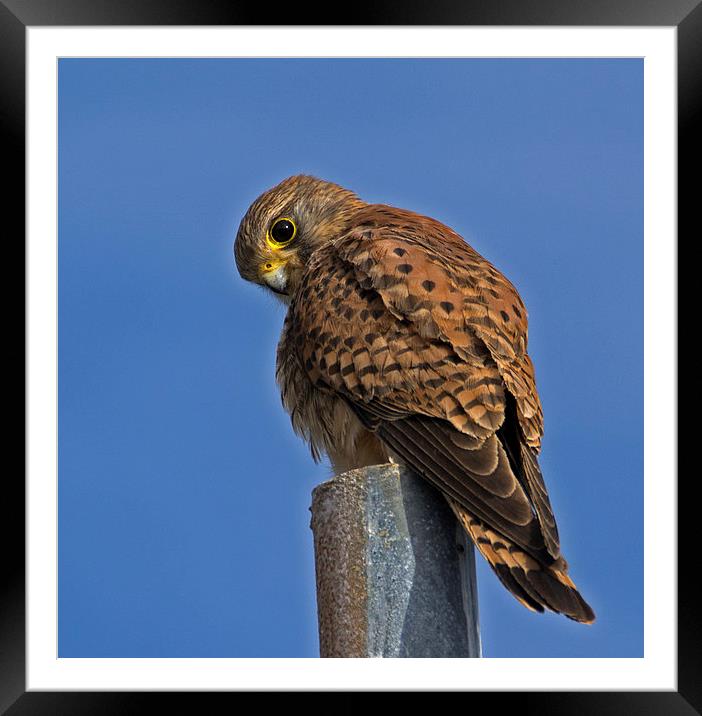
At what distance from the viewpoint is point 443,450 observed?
4.12m

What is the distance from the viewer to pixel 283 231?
6.25 m

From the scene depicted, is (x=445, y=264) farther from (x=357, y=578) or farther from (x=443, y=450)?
(x=357, y=578)

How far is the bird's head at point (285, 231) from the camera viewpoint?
6.16 m

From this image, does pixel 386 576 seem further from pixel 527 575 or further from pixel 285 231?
pixel 285 231

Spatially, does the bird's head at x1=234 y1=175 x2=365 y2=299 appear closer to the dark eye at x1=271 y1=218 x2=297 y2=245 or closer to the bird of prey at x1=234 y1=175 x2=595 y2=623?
the dark eye at x1=271 y1=218 x2=297 y2=245

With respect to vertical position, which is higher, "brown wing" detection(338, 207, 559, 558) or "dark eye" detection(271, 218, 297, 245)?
"dark eye" detection(271, 218, 297, 245)

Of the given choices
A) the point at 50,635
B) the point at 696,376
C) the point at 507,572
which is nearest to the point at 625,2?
the point at 696,376

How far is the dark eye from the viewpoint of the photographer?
20.5 feet

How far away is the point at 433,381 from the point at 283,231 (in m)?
2.12

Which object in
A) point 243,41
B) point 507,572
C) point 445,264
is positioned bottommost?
point 507,572

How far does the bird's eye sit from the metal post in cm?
265

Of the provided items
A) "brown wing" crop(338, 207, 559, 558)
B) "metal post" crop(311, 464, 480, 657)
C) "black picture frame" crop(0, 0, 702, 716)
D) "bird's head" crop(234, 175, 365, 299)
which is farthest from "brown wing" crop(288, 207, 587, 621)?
"bird's head" crop(234, 175, 365, 299)

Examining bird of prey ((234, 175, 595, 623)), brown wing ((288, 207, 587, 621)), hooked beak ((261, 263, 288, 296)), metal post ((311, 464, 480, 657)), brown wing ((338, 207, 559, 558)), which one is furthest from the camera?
hooked beak ((261, 263, 288, 296))

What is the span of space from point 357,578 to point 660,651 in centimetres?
101
